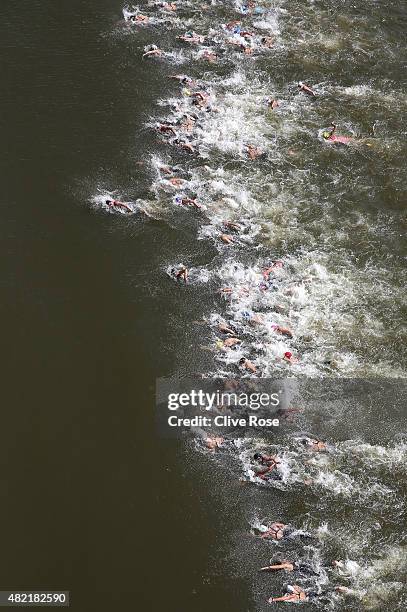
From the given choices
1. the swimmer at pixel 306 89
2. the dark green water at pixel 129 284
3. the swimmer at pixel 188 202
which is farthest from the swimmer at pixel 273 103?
the swimmer at pixel 188 202

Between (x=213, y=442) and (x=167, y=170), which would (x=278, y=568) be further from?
(x=167, y=170)

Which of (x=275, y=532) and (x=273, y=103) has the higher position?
(x=273, y=103)

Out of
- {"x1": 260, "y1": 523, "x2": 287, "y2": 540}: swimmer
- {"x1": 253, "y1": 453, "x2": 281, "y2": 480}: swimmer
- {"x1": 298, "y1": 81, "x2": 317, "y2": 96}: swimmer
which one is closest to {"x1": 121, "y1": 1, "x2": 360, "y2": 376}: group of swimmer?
{"x1": 298, "y1": 81, "x2": 317, "y2": 96}: swimmer

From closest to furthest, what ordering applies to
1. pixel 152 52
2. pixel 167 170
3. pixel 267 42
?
pixel 167 170, pixel 152 52, pixel 267 42

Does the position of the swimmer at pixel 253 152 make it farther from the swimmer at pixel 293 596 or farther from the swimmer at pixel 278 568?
the swimmer at pixel 293 596

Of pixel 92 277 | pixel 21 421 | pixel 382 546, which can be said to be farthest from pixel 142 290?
pixel 382 546

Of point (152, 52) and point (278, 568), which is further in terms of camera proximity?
point (152, 52)

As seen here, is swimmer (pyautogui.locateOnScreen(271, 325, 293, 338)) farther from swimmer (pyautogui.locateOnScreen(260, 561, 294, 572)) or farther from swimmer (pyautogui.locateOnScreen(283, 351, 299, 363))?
swimmer (pyautogui.locateOnScreen(260, 561, 294, 572))

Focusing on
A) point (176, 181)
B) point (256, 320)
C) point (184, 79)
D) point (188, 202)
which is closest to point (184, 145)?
point (176, 181)
